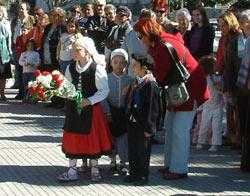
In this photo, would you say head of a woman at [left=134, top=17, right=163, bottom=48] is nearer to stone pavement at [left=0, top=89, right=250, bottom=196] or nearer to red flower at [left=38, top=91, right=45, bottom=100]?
red flower at [left=38, top=91, right=45, bottom=100]

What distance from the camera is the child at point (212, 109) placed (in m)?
8.98

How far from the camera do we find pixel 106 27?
11852 millimetres

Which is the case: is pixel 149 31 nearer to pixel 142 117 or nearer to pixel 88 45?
pixel 88 45

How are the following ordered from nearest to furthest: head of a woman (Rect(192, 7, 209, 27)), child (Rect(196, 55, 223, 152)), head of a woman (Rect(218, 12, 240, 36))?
1. head of a woman (Rect(218, 12, 240, 36))
2. child (Rect(196, 55, 223, 152))
3. head of a woman (Rect(192, 7, 209, 27))

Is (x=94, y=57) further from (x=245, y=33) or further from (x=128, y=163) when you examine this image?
(x=245, y=33)

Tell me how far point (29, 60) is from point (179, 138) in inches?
267

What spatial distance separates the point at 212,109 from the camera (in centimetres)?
910

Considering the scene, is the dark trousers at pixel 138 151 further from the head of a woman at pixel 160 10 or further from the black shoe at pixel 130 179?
the head of a woman at pixel 160 10


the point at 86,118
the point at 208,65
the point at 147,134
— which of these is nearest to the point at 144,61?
the point at 147,134

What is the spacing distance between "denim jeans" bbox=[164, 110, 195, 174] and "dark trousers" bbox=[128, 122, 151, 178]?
1.24 feet

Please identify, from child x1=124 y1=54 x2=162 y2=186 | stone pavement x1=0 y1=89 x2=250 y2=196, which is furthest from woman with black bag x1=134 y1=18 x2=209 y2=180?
stone pavement x1=0 y1=89 x2=250 y2=196

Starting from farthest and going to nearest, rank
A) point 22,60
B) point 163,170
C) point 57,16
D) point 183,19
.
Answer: point 22,60, point 57,16, point 183,19, point 163,170

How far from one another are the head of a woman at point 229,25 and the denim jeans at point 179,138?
177 cm

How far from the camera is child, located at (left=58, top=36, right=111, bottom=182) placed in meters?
7.16
